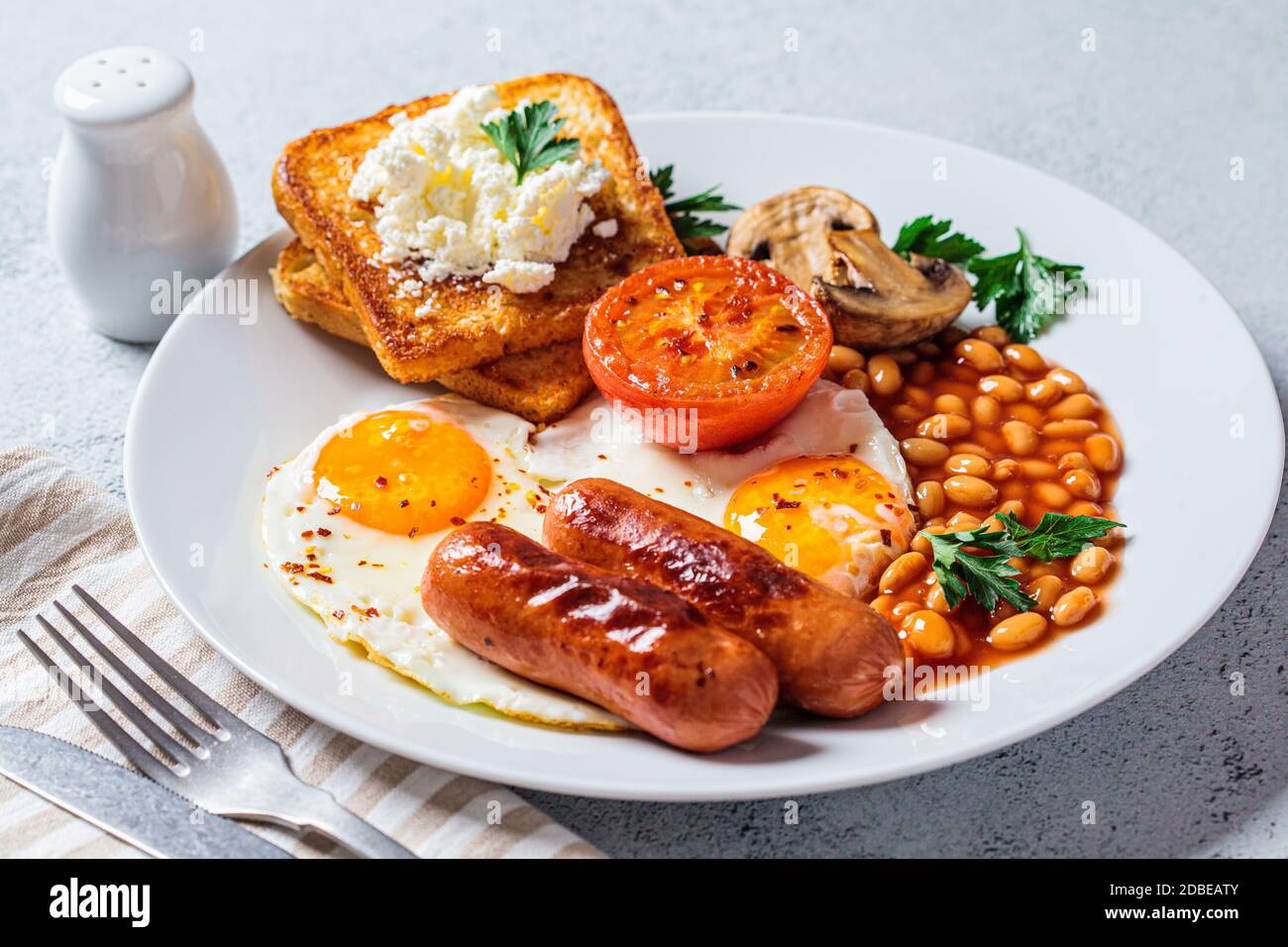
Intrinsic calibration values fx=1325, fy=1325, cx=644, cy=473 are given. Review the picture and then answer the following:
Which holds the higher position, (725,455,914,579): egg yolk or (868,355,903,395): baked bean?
(868,355,903,395): baked bean

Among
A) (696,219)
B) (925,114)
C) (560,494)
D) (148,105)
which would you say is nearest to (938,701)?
(560,494)

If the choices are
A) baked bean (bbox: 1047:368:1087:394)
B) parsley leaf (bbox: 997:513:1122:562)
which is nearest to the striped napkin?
parsley leaf (bbox: 997:513:1122:562)

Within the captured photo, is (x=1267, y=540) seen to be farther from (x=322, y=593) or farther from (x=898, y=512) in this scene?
(x=322, y=593)

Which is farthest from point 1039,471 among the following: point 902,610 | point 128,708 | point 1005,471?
point 128,708

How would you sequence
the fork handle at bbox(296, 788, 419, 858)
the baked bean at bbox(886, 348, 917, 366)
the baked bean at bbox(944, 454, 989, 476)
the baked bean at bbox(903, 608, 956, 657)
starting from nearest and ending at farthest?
the fork handle at bbox(296, 788, 419, 858) < the baked bean at bbox(903, 608, 956, 657) < the baked bean at bbox(944, 454, 989, 476) < the baked bean at bbox(886, 348, 917, 366)

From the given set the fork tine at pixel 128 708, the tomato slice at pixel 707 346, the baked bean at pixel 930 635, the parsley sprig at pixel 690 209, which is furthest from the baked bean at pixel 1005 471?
the fork tine at pixel 128 708

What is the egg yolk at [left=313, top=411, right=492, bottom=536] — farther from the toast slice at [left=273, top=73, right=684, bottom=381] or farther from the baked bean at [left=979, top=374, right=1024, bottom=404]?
the baked bean at [left=979, top=374, right=1024, bottom=404]

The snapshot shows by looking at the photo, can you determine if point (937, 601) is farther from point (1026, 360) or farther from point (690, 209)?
point (690, 209)
